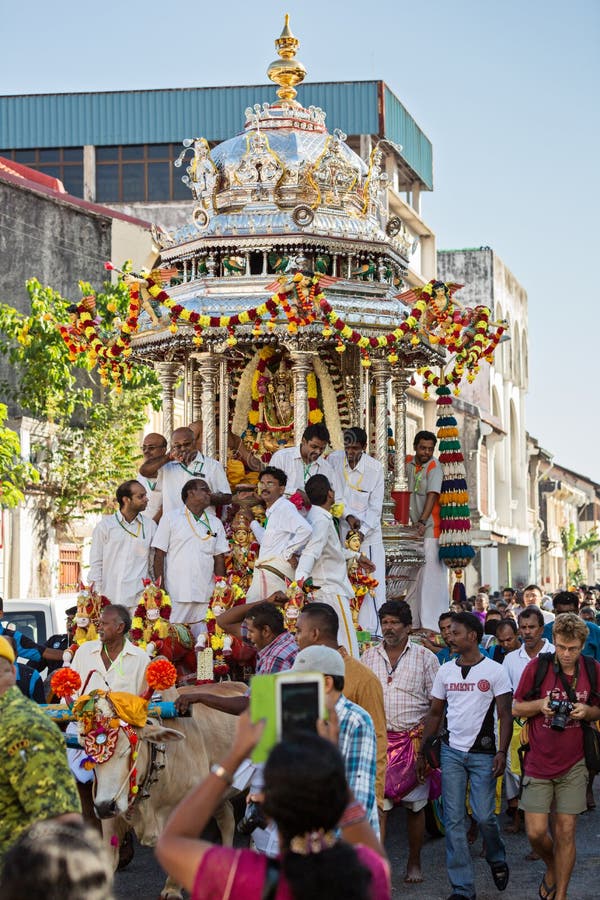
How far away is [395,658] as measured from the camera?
992cm

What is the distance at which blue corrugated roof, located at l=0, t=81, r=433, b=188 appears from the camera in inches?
1740

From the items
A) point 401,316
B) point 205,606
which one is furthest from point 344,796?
point 401,316

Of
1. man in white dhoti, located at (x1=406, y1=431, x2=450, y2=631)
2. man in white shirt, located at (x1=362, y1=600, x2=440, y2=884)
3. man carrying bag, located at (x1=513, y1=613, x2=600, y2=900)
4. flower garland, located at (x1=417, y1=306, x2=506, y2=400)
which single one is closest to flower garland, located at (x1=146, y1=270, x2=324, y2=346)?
flower garland, located at (x1=417, y1=306, x2=506, y2=400)

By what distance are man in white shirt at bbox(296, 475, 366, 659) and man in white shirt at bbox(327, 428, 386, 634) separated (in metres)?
1.43

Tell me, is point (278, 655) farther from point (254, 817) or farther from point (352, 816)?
point (352, 816)

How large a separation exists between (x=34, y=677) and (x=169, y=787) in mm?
1461

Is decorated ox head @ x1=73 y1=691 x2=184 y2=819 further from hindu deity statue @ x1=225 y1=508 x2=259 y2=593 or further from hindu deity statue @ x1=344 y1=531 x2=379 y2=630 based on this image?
hindu deity statue @ x1=344 y1=531 x2=379 y2=630

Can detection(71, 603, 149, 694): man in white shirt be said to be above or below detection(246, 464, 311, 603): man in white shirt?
below

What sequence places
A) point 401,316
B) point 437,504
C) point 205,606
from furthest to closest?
point 437,504
point 401,316
point 205,606

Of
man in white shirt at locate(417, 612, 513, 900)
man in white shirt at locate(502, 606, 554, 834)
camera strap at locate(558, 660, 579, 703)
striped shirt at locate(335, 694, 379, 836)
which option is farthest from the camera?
man in white shirt at locate(502, 606, 554, 834)

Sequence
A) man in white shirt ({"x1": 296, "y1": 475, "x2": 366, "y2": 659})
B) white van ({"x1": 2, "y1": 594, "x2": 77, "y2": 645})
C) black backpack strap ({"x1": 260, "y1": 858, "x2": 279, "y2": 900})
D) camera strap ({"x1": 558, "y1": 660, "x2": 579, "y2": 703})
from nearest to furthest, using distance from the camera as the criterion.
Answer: black backpack strap ({"x1": 260, "y1": 858, "x2": 279, "y2": 900}), camera strap ({"x1": 558, "y1": 660, "x2": 579, "y2": 703}), man in white shirt ({"x1": 296, "y1": 475, "x2": 366, "y2": 659}), white van ({"x1": 2, "y1": 594, "x2": 77, "y2": 645})

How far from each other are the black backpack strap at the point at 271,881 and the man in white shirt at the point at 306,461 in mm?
8417

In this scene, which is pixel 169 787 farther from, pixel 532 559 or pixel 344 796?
pixel 532 559

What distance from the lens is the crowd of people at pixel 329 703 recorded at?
3777 millimetres
